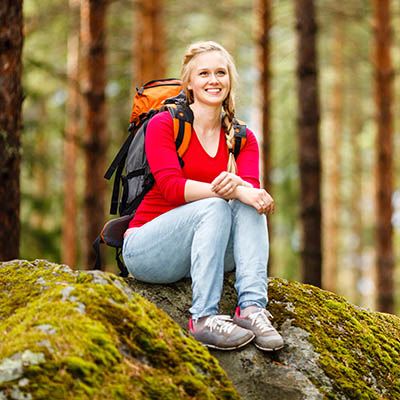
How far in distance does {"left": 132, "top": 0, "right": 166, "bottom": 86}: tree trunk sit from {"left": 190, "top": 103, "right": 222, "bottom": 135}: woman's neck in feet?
21.9

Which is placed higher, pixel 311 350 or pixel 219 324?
pixel 219 324

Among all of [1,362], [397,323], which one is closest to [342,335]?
[397,323]

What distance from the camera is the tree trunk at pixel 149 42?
990cm

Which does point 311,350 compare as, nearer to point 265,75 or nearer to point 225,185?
point 225,185

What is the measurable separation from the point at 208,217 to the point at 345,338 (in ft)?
3.60

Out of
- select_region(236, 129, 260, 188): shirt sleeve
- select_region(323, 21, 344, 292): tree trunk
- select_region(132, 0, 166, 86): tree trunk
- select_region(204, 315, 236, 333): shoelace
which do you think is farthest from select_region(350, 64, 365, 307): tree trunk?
select_region(204, 315, 236, 333): shoelace

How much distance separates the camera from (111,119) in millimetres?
13852

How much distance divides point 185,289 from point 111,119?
36.5ft

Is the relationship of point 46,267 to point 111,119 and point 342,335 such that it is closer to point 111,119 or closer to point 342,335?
point 342,335

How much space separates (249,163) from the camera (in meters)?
3.39

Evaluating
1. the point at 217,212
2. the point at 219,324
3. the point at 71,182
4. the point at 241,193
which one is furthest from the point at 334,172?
the point at 219,324

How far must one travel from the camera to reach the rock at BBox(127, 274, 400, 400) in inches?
106

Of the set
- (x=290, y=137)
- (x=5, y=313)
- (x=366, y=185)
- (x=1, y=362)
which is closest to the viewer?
(x=1, y=362)

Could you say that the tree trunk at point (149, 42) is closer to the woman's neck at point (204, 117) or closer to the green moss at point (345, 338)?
the woman's neck at point (204, 117)
